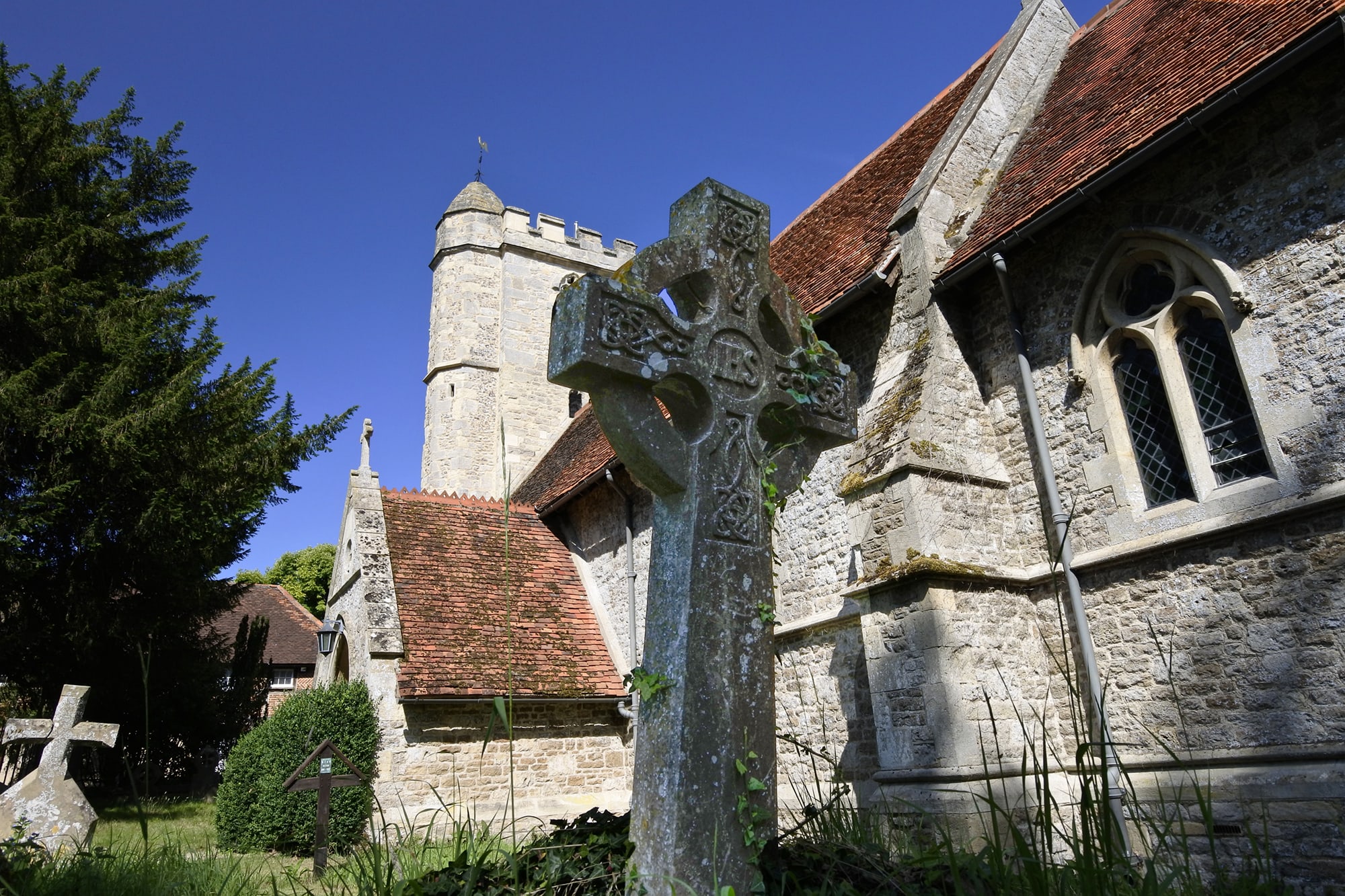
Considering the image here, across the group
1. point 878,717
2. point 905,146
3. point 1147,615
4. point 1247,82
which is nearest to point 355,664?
point 878,717

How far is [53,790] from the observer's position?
862 centimetres

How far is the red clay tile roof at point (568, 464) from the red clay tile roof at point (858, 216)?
139 inches

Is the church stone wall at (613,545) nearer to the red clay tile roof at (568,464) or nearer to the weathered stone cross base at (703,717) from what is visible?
the red clay tile roof at (568,464)

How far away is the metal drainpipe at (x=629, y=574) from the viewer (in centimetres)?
1255

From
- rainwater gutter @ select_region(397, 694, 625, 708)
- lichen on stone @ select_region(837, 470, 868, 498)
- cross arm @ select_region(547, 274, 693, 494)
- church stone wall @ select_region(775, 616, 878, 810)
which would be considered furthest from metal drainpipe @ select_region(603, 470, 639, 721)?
cross arm @ select_region(547, 274, 693, 494)

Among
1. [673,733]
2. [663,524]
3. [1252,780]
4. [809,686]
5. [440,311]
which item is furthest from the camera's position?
[440,311]

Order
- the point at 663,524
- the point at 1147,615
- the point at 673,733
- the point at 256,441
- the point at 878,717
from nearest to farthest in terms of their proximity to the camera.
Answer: the point at 673,733
the point at 663,524
the point at 1147,615
the point at 878,717
the point at 256,441

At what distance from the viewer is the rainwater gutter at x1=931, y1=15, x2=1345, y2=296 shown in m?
5.80

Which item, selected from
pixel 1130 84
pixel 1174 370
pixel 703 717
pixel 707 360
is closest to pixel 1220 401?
pixel 1174 370

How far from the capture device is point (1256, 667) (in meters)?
5.97

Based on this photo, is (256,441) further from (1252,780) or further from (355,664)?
(1252,780)

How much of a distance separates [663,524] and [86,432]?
12.2m

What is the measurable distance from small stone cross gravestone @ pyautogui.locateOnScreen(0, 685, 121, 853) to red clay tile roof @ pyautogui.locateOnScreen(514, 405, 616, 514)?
6799 millimetres

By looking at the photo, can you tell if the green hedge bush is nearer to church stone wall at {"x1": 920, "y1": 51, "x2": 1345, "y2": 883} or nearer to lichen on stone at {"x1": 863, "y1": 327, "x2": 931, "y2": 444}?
church stone wall at {"x1": 920, "y1": 51, "x2": 1345, "y2": 883}
